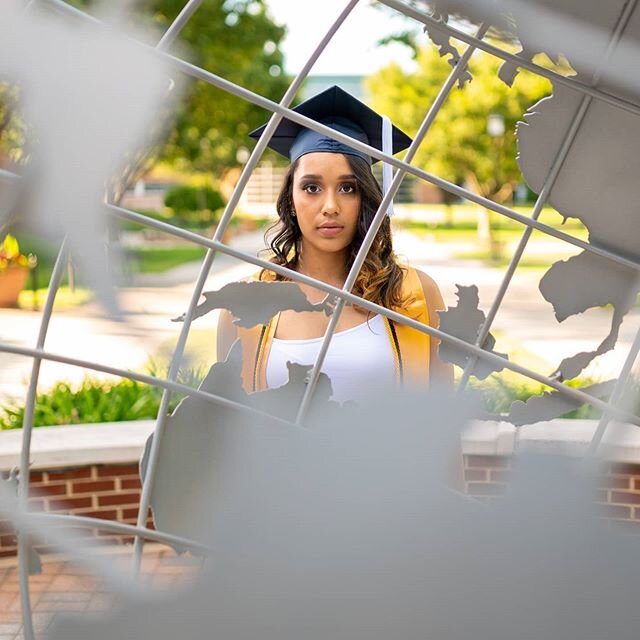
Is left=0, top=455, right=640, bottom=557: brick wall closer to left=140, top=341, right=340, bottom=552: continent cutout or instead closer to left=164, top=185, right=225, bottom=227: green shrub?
left=140, top=341, right=340, bottom=552: continent cutout

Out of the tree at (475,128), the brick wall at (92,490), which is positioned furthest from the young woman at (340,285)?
the tree at (475,128)

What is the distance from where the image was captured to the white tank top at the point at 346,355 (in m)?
1.63

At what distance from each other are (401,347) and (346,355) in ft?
→ 0.38

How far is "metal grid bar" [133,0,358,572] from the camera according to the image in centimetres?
122

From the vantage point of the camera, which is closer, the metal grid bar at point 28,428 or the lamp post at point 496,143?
the metal grid bar at point 28,428

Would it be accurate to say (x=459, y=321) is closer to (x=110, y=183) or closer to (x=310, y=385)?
(x=310, y=385)

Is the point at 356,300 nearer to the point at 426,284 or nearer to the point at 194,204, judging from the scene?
the point at 426,284

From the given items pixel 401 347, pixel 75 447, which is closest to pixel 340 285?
pixel 401 347

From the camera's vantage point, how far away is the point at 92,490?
3650mm

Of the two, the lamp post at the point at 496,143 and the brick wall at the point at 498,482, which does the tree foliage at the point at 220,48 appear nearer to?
the lamp post at the point at 496,143

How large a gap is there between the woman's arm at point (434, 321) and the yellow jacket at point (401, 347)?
0.04 ft

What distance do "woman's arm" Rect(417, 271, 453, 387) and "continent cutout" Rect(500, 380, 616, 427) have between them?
0.88ft

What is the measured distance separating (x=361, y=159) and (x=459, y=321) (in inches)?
21.8

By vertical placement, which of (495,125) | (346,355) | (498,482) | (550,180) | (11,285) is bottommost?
(11,285)
